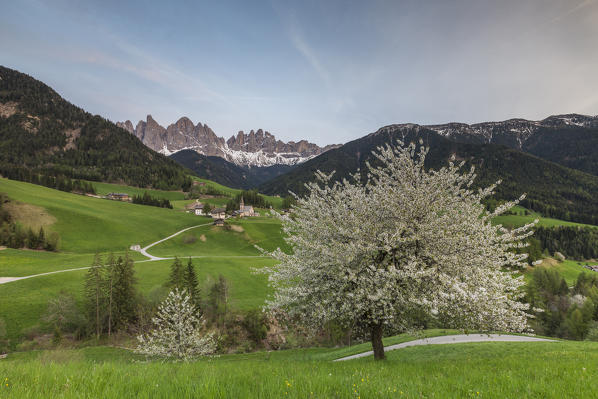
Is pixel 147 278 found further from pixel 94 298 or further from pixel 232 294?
pixel 232 294

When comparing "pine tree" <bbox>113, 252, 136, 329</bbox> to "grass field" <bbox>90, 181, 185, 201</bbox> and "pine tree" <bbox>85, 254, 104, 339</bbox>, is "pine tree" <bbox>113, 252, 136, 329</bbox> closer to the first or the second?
"pine tree" <bbox>85, 254, 104, 339</bbox>

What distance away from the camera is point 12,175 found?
5733 inches

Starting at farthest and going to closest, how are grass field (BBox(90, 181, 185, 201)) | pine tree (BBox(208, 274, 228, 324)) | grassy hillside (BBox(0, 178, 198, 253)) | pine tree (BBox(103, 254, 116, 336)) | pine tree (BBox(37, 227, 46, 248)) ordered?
grass field (BBox(90, 181, 185, 201))
grassy hillside (BBox(0, 178, 198, 253))
pine tree (BBox(37, 227, 46, 248))
pine tree (BBox(208, 274, 228, 324))
pine tree (BBox(103, 254, 116, 336))

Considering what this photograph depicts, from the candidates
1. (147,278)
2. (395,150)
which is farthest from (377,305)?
(147,278)

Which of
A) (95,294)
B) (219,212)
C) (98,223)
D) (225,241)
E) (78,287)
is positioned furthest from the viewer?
(219,212)

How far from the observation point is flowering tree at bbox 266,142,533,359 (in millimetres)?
11312

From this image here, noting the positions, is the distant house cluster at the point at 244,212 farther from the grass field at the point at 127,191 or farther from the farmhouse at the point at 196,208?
the grass field at the point at 127,191

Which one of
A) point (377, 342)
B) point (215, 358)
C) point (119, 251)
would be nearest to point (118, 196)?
point (119, 251)

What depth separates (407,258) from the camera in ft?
41.2

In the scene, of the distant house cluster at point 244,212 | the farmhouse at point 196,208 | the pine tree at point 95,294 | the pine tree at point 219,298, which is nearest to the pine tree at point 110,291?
the pine tree at point 95,294

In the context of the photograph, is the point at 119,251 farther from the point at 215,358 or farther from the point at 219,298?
the point at 215,358

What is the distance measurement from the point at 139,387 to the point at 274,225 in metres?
116

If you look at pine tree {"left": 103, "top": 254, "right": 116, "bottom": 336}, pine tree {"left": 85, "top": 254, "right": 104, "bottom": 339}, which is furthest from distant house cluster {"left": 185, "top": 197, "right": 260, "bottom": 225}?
pine tree {"left": 85, "top": 254, "right": 104, "bottom": 339}

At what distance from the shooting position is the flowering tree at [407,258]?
11312 millimetres
